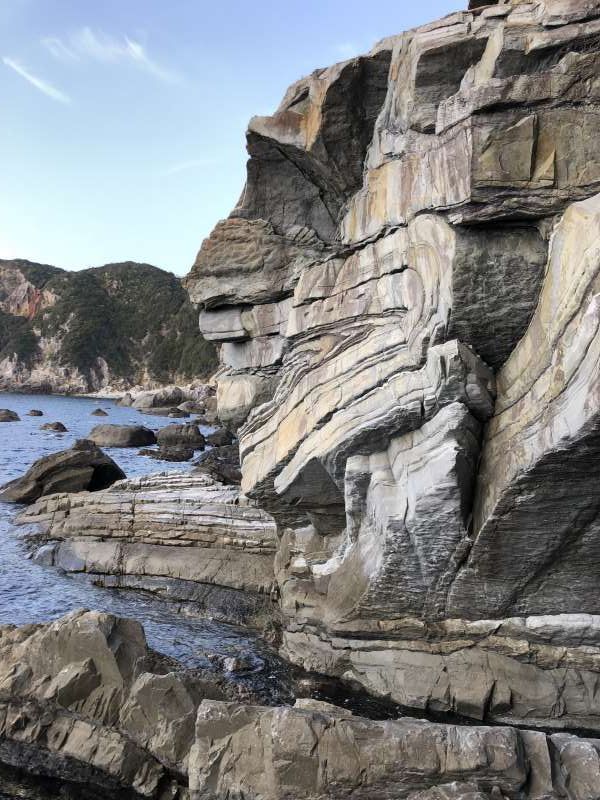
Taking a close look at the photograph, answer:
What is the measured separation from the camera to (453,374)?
10.9 meters

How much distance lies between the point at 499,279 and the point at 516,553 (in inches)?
180

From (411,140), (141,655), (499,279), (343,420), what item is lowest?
(141,655)

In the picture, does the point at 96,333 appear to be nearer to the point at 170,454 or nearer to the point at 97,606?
the point at 170,454

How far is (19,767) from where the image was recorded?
33.0 ft

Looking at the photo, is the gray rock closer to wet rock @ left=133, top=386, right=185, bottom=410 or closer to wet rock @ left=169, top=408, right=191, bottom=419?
wet rock @ left=169, top=408, right=191, bottom=419

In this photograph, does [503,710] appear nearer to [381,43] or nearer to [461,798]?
[461,798]

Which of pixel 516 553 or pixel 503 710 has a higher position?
pixel 516 553

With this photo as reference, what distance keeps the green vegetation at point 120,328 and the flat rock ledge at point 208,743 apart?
353 ft

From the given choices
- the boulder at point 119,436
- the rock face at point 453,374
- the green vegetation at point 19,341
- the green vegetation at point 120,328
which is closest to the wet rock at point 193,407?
the green vegetation at point 120,328

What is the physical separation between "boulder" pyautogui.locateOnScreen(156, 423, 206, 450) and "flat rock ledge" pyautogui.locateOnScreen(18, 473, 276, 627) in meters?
23.6

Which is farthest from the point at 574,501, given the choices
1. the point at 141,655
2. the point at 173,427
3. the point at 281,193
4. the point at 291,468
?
the point at 173,427

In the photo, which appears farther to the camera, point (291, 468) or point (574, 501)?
point (291, 468)

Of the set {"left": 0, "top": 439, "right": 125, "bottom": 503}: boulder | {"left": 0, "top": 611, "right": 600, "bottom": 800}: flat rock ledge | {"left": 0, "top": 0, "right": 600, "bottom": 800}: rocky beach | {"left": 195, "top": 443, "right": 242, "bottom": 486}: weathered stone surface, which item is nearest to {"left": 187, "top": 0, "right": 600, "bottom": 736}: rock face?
{"left": 0, "top": 0, "right": 600, "bottom": 800}: rocky beach

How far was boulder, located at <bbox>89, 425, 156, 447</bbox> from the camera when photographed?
154 feet
